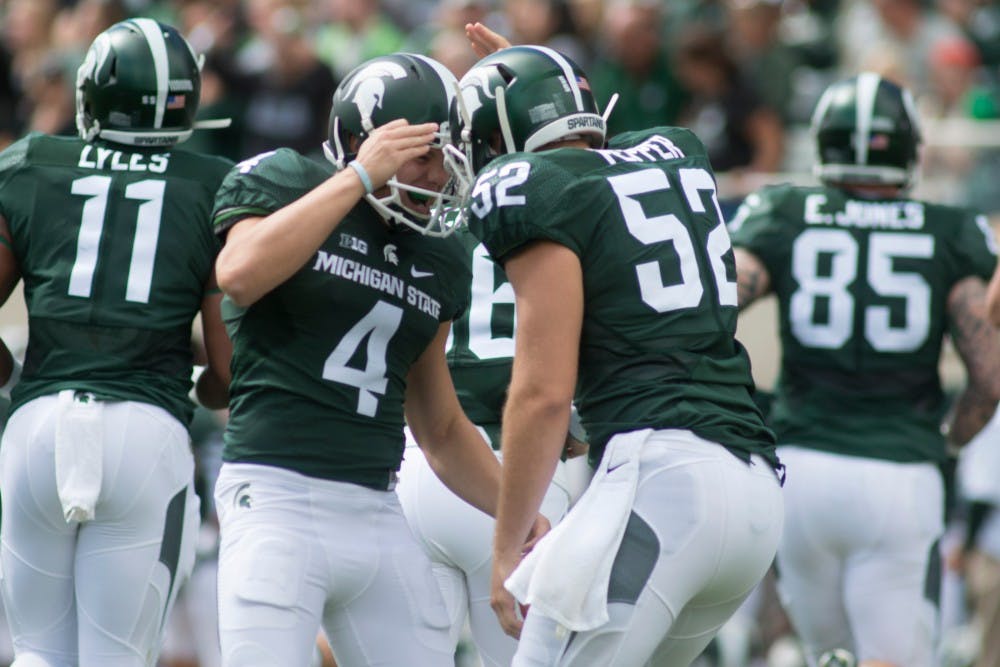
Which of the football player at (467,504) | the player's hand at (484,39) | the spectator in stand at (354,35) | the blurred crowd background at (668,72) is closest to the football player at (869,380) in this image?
the football player at (467,504)

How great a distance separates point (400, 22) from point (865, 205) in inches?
245

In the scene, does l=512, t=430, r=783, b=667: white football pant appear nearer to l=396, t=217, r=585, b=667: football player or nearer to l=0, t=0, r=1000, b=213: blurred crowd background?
l=396, t=217, r=585, b=667: football player

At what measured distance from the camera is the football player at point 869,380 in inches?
220

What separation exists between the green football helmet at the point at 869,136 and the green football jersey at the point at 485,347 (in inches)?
61.2

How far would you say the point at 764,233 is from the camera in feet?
19.1

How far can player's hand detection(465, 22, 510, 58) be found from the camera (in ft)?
15.5

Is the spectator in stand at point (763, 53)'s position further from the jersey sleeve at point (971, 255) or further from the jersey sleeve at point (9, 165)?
the jersey sleeve at point (9, 165)

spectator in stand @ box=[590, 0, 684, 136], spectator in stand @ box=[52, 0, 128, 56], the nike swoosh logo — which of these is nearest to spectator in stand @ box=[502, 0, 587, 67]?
spectator in stand @ box=[590, 0, 684, 136]

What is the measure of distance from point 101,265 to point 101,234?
86 millimetres

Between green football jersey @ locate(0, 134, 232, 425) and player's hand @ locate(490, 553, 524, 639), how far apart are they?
1.31m

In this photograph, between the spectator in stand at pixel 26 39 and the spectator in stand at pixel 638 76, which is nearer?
the spectator in stand at pixel 638 76

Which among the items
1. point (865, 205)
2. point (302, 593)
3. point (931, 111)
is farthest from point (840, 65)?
point (302, 593)

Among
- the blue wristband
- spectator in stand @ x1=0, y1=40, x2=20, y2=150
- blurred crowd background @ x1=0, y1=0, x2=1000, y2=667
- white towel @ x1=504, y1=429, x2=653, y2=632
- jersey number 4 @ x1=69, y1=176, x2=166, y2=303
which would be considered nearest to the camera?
white towel @ x1=504, y1=429, x2=653, y2=632

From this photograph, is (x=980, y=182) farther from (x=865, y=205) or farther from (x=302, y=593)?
(x=302, y=593)
